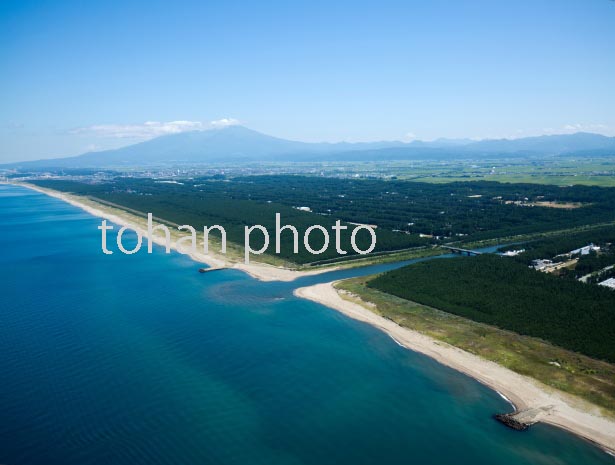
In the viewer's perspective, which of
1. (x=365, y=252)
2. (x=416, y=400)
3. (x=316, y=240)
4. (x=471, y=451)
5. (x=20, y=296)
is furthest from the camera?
(x=316, y=240)

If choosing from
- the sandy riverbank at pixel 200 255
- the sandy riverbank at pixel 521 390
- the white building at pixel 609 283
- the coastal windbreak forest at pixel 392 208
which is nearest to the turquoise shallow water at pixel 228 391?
the sandy riverbank at pixel 521 390

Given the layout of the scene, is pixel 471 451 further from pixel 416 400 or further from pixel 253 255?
pixel 253 255

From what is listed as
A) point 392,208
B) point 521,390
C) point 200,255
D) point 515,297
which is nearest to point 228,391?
point 521,390

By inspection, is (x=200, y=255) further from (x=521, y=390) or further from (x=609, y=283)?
(x=609, y=283)

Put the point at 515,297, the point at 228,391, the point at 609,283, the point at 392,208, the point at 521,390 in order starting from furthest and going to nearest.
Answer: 1. the point at 392,208
2. the point at 609,283
3. the point at 515,297
4. the point at 228,391
5. the point at 521,390

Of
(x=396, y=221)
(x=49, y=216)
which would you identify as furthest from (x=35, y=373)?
(x=49, y=216)

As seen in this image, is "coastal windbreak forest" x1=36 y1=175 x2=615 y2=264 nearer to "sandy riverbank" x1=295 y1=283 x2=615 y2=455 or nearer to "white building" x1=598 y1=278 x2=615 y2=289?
"sandy riverbank" x1=295 y1=283 x2=615 y2=455

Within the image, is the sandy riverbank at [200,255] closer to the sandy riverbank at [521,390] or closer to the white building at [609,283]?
the sandy riverbank at [521,390]
